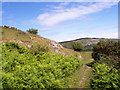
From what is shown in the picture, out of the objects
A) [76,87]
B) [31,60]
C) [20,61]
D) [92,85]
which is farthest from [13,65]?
[92,85]

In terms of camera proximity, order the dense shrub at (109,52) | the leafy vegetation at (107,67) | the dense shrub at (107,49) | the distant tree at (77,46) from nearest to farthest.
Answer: the leafy vegetation at (107,67)
the dense shrub at (109,52)
the dense shrub at (107,49)
the distant tree at (77,46)

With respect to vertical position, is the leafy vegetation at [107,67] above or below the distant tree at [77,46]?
below

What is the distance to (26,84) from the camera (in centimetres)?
727

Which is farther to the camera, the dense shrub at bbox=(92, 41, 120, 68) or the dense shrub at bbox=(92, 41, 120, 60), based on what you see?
the dense shrub at bbox=(92, 41, 120, 60)

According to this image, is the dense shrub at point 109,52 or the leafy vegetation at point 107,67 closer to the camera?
the leafy vegetation at point 107,67

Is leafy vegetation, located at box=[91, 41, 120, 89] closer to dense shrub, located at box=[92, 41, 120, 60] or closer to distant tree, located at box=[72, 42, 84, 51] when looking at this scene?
dense shrub, located at box=[92, 41, 120, 60]

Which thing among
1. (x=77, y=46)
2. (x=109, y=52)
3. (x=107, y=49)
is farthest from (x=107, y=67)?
(x=77, y=46)

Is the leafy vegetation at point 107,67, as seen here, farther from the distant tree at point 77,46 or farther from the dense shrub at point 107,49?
the distant tree at point 77,46

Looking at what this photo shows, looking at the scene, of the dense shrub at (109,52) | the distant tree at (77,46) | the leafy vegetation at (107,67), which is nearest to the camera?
the leafy vegetation at (107,67)

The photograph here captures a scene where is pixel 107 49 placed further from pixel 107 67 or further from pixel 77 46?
pixel 77 46

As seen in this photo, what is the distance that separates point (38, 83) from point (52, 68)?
5.68 feet

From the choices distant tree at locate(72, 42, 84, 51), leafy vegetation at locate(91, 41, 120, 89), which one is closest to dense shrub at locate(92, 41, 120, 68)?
leafy vegetation at locate(91, 41, 120, 89)

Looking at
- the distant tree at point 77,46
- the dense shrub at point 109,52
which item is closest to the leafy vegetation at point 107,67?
the dense shrub at point 109,52

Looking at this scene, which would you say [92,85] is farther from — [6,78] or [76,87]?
[6,78]
